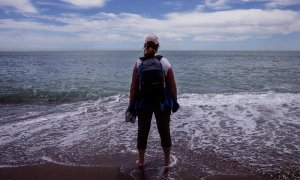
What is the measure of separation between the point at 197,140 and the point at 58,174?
10.8ft

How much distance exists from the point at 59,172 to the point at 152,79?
226cm

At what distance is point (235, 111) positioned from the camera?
10398 mm

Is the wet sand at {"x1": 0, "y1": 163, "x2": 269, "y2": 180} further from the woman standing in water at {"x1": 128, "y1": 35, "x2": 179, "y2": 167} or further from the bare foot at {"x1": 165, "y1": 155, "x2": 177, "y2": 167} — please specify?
the woman standing in water at {"x1": 128, "y1": 35, "x2": 179, "y2": 167}

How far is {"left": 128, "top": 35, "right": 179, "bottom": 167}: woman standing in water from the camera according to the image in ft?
14.6

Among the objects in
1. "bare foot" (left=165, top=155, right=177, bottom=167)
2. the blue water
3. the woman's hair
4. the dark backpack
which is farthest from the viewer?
the blue water

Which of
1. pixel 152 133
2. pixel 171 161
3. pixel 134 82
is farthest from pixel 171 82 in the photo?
pixel 152 133

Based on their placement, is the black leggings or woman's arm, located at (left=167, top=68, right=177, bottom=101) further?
the black leggings

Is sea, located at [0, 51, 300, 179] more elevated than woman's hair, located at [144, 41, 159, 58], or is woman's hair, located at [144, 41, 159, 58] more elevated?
woman's hair, located at [144, 41, 159, 58]

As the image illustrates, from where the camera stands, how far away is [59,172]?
4.96 metres

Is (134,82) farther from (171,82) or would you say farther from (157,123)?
(157,123)

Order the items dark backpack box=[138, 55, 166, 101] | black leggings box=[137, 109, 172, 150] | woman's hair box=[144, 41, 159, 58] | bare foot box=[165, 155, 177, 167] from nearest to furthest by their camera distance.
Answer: dark backpack box=[138, 55, 166, 101] < woman's hair box=[144, 41, 159, 58] < black leggings box=[137, 109, 172, 150] < bare foot box=[165, 155, 177, 167]

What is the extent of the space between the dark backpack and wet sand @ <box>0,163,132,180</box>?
142cm

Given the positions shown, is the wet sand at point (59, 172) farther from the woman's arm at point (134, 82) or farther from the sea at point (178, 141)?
the woman's arm at point (134, 82)

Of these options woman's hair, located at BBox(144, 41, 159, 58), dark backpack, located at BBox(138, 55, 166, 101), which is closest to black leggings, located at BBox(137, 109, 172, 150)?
dark backpack, located at BBox(138, 55, 166, 101)
